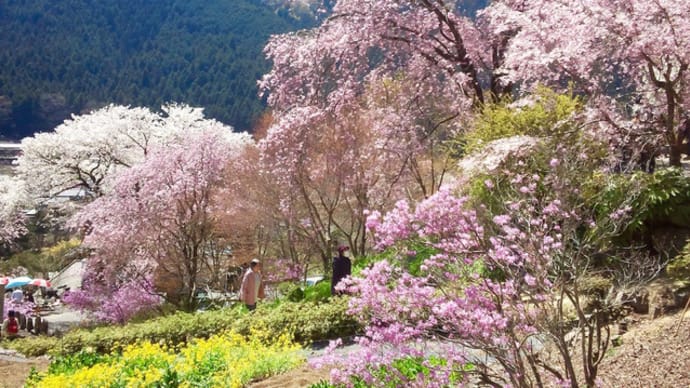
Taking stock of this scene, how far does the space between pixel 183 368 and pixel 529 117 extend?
7090 millimetres

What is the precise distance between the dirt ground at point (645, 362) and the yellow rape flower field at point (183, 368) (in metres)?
0.31

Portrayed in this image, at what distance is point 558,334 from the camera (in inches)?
177

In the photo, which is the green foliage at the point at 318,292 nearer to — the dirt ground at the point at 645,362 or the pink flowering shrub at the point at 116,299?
the dirt ground at the point at 645,362

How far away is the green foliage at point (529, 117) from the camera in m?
11.4

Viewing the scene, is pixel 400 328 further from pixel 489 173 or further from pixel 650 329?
pixel 489 173

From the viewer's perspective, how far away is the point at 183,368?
768cm

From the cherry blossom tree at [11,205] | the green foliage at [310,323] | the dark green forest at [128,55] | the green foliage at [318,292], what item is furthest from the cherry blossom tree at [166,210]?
the dark green forest at [128,55]

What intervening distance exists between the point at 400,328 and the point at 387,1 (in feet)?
30.3

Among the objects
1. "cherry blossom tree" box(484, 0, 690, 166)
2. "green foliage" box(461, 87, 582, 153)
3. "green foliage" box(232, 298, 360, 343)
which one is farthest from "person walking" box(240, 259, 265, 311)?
"cherry blossom tree" box(484, 0, 690, 166)

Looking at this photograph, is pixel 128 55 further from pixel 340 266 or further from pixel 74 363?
pixel 74 363

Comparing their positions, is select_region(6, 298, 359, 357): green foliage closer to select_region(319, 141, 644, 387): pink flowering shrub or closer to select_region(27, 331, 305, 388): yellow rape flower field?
select_region(27, 331, 305, 388): yellow rape flower field

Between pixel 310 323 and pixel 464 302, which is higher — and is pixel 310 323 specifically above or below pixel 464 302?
below

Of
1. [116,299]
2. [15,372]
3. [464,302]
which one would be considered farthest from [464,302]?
[116,299]

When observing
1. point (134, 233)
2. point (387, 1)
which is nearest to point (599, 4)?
point (387, 1)
